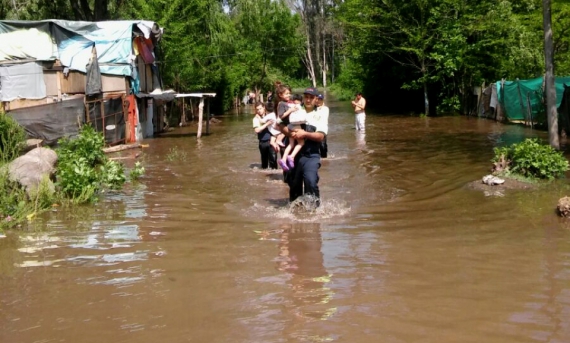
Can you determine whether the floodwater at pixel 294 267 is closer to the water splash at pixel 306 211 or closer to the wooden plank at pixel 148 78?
the water splash at pixel 306 211

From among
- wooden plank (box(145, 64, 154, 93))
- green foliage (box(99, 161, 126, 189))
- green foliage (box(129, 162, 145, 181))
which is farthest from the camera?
wooden plank (box(145, 64, 154, 93))

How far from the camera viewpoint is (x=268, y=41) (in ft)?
187

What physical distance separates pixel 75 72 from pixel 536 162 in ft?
53.1

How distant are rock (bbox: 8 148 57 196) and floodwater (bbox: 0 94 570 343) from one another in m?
1.03

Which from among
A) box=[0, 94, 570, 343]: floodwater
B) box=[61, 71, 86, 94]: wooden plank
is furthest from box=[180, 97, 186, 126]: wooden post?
box=[0, 94, 570, 343]: floodwater

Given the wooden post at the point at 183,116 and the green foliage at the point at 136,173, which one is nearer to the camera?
the green foliage at the point at 136,173

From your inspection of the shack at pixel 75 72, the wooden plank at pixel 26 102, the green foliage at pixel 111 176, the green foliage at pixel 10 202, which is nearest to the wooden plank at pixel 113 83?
the shack at pixel 75 72

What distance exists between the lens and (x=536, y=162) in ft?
34.9

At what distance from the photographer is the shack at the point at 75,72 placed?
2091 cm

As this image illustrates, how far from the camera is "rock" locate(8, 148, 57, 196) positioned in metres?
10.0

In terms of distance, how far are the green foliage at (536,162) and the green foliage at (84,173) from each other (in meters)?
A: 6.85

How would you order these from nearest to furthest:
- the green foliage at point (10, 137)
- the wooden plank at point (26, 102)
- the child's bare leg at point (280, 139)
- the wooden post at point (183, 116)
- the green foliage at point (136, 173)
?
the child's bare leg at point (280, 139)
the green foliage at point (10, 137)
the green foliage at point (136, 173)
the wooden plank at point (26, 102)
the wooden post at point (183, 116)

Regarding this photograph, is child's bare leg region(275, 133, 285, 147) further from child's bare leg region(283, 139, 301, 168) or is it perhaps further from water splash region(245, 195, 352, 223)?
child's bare leg region(283, 139, 301, 168)

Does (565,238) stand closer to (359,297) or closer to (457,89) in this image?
(359,297)
